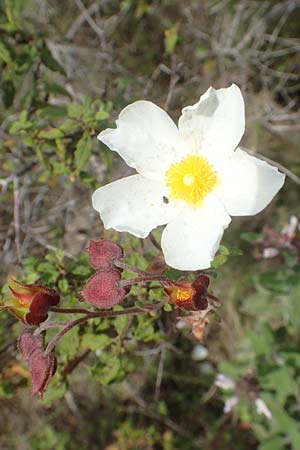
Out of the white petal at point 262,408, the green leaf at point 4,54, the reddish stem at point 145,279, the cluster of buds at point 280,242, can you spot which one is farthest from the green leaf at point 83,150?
the white petal at point 262,408

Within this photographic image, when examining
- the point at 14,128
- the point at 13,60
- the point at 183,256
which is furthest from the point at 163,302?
the point at 13,60

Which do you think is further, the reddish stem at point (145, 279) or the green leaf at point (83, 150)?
the green leaf at point (83, 150)

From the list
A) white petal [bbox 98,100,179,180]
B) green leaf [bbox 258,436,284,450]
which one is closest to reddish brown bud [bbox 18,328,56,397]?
white petal [bbox 98,100,179,180]

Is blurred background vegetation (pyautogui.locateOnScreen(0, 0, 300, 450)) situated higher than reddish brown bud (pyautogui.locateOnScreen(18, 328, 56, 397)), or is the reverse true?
reddish brown bud (pyautogui.locateOnScreen(18, 328, 56, 397))

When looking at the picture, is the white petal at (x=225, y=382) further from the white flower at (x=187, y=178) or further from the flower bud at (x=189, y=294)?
the flower bud at (x=189, y=294)

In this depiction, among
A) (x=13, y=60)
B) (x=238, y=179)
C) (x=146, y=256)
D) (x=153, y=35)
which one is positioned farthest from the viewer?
(x=153, y=35)

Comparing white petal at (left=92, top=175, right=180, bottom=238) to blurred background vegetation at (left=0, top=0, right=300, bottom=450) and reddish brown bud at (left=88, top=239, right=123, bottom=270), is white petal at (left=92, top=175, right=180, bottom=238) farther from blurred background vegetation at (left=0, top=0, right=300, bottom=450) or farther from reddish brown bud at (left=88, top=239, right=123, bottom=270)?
blurred background vegetation at (left=0, top=0, right=300, bottom=450)

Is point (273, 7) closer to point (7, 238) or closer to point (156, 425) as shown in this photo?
point (7, 238)
